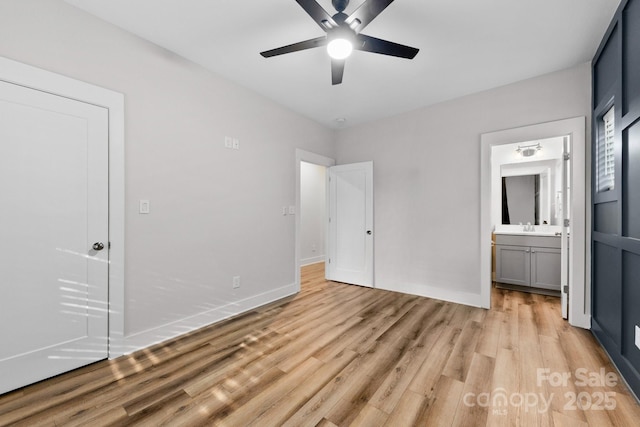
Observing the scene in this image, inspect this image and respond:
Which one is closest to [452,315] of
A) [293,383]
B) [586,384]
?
[586,384]

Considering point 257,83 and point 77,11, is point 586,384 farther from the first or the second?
point 77,11

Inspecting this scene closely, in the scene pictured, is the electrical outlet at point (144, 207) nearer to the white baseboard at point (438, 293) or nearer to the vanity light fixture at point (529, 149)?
the white baseboard at point (438, 293)

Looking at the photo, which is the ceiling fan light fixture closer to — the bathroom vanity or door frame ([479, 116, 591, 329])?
door frame ([479, 116, 591, 329])

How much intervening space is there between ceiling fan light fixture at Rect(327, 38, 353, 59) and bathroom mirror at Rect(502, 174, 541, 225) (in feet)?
13.1

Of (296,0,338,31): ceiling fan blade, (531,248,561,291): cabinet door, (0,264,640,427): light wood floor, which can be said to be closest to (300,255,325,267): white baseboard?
(0,264,640,427): light wood floor

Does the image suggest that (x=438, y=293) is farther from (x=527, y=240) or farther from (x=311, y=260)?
(x=311, y=260)

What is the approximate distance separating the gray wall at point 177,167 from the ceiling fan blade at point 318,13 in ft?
5.23

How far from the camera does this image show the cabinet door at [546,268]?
373cm

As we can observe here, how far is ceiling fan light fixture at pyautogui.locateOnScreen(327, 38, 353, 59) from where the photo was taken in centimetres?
189

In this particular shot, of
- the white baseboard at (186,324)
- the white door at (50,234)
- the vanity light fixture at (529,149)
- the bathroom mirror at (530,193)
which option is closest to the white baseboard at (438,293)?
the white baseboard at (186,324)

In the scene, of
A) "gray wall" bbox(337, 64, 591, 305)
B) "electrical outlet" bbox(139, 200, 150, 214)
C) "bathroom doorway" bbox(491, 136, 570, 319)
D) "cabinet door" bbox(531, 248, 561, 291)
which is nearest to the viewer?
"electrical outlet" bbox(139, 200, 150, 214)

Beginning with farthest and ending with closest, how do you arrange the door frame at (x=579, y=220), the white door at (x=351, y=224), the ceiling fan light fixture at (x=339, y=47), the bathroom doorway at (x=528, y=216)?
the white door at (x=351, y=224), the bathroom doorway at (x=528, y=216), the door frame at (x=579, y=220), the ceiling fan light fixture at (x=339, y=47)

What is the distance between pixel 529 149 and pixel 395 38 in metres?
3.26

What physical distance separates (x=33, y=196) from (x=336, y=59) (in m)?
2.39
